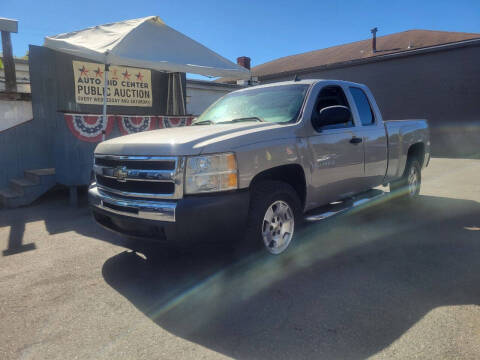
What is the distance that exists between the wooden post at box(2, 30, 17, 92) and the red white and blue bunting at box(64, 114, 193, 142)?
205 centimetres

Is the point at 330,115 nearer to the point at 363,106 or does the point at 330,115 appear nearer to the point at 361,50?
the point at 363,106

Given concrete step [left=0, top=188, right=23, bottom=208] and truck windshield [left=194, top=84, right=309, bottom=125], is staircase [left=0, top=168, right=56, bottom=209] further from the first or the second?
truck windshield [left=194, top=84, right=309, bottom=125]

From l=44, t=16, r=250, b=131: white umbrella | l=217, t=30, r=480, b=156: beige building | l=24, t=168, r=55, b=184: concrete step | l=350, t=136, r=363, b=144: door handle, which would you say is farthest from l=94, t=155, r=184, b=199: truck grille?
l=217, t=30, r=480, b=156: beige building

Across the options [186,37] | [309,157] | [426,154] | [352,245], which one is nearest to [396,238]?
[352,245]

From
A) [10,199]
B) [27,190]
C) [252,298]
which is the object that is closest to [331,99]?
[252,298]

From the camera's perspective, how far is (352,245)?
14.1 feet

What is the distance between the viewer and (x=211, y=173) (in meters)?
3.00

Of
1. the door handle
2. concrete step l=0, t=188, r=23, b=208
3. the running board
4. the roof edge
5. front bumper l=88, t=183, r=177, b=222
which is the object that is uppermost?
the roof edge

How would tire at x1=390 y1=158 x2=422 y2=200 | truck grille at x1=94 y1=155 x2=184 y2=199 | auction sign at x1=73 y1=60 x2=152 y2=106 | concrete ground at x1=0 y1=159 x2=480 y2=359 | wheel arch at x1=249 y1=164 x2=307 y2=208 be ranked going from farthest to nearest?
auction sign at x1=73 y1=60 x2=152 y2=106 < tire at x1=390 y1=158 x2=422 y2=200 < wheel arch at x1=249 y1=164 x2=307 y2=208 < truck grille at x1=94 y1=155 x2=184 y2=199 < concrete ground at x1=0 y1=159 x2=480 y2=359

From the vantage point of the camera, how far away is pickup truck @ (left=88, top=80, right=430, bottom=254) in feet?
9.78

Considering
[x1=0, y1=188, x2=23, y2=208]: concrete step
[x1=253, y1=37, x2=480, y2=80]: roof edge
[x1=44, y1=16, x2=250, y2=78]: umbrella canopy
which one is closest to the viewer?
[x1=44, y1=16, x2=250, y2=78]: umbrella canopy

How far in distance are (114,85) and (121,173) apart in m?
6.69

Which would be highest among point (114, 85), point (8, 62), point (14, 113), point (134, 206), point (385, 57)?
point (385, 57)

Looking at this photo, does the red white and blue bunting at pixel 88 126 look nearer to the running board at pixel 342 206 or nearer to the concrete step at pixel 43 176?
the concrete step at pixel 43 176
